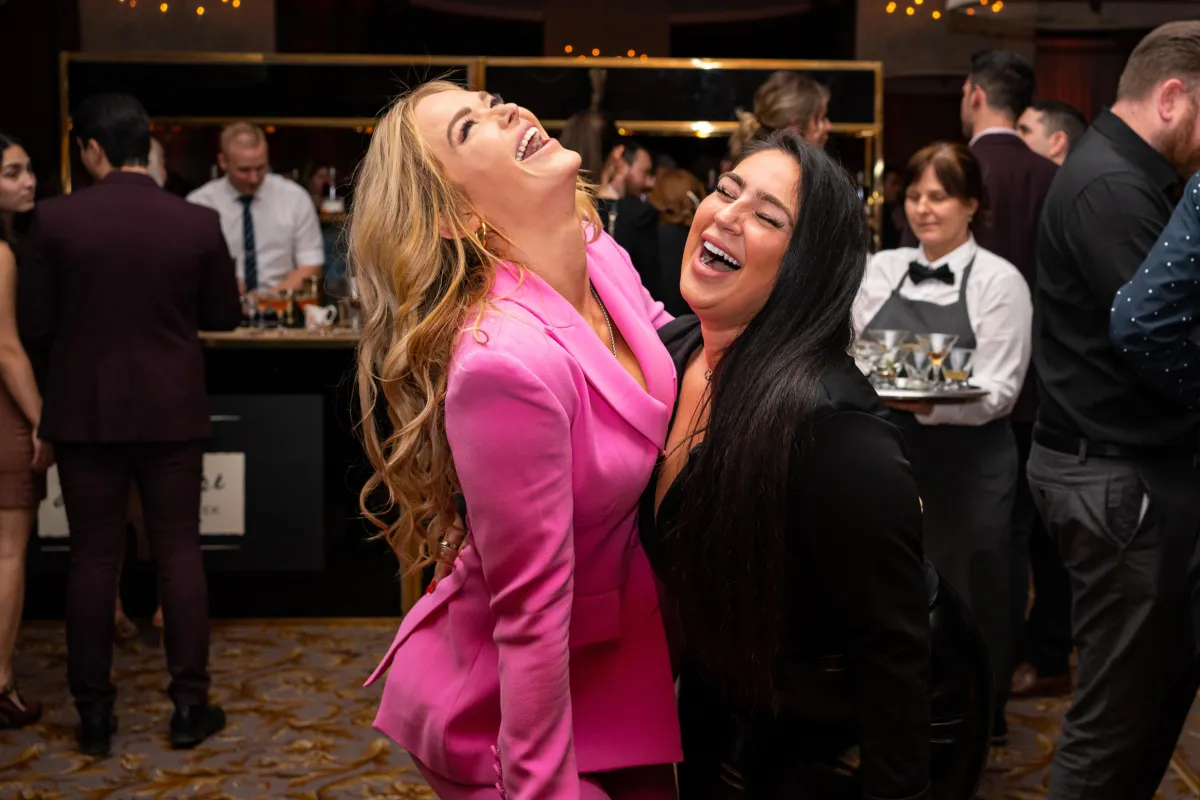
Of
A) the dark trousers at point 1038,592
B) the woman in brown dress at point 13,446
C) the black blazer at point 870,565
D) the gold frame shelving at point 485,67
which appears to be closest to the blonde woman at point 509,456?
the black blazer at point 870,565

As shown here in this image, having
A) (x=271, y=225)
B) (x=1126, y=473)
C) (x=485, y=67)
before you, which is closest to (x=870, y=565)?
(x=1126, y=473)

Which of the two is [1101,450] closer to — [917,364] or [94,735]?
[917,364]

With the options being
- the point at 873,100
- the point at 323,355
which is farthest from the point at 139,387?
the point at 873,100

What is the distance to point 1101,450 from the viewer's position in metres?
2.79

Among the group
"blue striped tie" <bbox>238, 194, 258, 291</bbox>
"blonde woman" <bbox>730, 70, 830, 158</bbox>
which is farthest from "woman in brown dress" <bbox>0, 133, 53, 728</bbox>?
"blue striped tie" <bbox>238, 194, 258, 291</bbox>

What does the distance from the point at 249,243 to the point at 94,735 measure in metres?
3.18

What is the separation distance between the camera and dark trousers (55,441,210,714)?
3773 millimetres

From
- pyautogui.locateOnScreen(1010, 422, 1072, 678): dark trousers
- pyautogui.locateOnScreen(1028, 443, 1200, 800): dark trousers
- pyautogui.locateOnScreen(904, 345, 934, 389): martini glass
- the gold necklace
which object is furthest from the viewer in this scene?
pyautogui.locateOnScreen(1010, 422, 1072, 678): dark trousers

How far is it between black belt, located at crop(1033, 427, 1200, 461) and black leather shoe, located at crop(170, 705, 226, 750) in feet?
8.31

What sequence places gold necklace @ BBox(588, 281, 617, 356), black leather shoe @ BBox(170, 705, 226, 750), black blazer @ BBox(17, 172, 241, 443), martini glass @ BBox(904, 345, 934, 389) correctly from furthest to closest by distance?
black leather shoe @ BBox(170, 705, 226, 750)
black blazer @ BBox(17, 172, 241, 443)
martini glass @ BBox(904, 345, 934, 389)
gold necklace @ BBox(588, 281, 617, 356)

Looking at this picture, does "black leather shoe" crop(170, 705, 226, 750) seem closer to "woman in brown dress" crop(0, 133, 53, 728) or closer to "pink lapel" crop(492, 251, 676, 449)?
"woman in brown dress" crop(0, 133, 53, 728)

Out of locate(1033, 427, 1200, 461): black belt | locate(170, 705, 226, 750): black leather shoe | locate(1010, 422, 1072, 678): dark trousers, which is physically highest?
locate(1033, 427, 1200, 461): black belt

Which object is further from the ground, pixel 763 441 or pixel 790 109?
pixel 790 109

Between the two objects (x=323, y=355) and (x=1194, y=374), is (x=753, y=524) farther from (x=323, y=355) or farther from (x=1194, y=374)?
(x=323, y=355)
